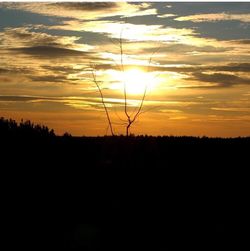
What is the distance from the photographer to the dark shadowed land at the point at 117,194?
376 inches

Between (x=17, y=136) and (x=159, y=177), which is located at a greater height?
(x=17, y=136)

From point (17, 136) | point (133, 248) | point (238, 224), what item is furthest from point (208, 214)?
point (17, 136)

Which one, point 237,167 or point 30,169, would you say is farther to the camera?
point 237,167

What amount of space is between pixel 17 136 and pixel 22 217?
4.04 m

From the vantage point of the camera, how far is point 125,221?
10.6 meters

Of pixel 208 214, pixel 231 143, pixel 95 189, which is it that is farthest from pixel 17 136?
pixel 231 143

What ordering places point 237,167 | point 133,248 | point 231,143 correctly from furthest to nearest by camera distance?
1. point 231,143
2. point 237,167
3. point 133,248

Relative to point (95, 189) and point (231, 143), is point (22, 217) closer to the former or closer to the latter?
point (95, 189)

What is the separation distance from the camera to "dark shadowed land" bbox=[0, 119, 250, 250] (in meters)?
9.55

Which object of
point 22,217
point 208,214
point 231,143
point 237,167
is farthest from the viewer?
point 231,143

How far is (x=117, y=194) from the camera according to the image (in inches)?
509

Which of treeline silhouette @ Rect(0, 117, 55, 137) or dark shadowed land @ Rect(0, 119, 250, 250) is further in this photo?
treeline silhouette @ Rect(0, 117, 55, 137)

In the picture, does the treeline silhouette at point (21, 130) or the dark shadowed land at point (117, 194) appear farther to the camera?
the treeline silhouette at point (21, 130)

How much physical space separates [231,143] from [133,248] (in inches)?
514
